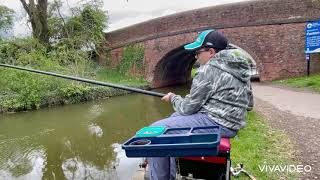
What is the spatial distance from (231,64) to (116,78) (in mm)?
18277

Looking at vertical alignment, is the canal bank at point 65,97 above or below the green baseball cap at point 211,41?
below

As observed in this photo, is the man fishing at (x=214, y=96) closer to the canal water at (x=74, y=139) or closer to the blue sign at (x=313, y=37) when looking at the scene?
the canal water at (x=74, y=139)

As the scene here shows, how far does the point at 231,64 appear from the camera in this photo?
278 cm

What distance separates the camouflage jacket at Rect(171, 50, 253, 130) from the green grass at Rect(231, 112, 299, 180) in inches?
53.3

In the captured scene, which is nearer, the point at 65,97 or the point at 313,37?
the point at 313,37

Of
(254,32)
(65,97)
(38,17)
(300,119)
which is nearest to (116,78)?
(38,17)

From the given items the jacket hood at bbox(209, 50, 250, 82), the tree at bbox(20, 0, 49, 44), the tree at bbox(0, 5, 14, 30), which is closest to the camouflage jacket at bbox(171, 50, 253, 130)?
the jacket hood at bbox(209, 50, 250, 82)

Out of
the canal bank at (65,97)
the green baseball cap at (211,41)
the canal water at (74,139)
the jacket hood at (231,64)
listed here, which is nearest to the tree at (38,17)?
the canal bank at (65,97)

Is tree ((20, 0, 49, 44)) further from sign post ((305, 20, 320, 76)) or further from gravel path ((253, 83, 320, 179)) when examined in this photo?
gravel path ((253, 83, 320, 179))

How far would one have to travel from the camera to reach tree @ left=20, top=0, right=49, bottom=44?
20.0 metres

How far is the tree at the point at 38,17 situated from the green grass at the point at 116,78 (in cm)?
344

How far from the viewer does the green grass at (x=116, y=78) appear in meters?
19.8

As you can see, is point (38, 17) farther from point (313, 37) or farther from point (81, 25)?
point (313, 37)

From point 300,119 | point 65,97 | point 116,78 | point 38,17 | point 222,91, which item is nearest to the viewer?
point 222,91
